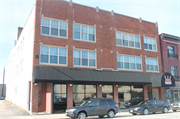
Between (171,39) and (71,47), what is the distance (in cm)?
1679

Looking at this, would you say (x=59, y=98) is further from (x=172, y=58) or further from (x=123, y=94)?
(x=172, y=58)

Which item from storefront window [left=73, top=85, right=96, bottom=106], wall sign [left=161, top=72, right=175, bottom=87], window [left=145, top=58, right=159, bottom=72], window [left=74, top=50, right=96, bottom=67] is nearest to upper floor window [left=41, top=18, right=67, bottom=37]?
window [left=74, top=50, right=96, bottom=67]

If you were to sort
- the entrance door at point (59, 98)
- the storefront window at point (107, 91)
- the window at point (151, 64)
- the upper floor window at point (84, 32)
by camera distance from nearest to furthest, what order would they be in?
the entrance door at point (59, 98) < the upper floor window at point (84, 32) < the storefront window at point (107, 91) < the window at point (151, 64)

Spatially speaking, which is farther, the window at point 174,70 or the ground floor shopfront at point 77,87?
the window at point 174,70

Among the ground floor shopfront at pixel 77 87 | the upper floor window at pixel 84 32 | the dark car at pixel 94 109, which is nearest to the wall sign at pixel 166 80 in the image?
the ground floor shopfront at pixel 77 87

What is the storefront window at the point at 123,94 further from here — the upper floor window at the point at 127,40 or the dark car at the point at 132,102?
the upper floor window at the point at 127,40

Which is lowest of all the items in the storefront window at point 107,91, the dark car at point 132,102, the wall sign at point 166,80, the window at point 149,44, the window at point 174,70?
the dark car at point 132,102

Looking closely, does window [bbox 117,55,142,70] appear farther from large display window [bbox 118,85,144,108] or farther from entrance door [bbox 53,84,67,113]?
entrance door [bbox 53,84,67,113]

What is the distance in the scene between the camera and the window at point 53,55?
58.4ft

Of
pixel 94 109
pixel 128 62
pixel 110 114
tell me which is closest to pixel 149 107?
pixel 110 114

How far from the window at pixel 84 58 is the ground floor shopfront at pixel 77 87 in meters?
1.16

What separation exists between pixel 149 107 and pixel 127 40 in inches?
383

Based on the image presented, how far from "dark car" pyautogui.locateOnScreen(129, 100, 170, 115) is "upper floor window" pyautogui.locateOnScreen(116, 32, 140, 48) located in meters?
8.55

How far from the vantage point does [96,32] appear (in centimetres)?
2120
